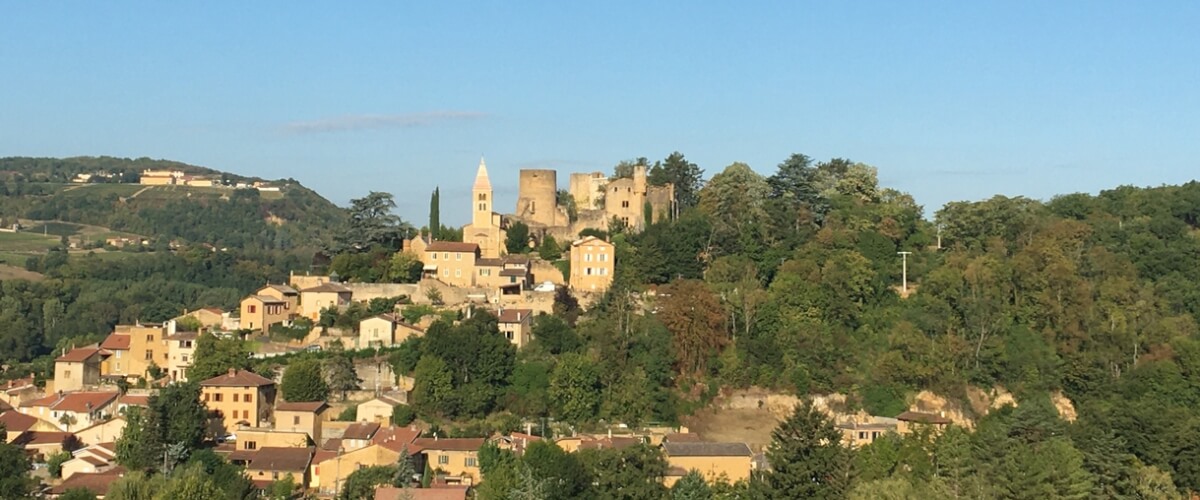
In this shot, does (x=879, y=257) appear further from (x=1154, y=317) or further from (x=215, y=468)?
(x=215, y=468)

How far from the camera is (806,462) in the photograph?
39.0 metres

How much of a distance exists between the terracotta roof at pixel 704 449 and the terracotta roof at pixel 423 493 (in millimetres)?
6668

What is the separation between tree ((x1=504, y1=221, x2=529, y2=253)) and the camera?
6012cm

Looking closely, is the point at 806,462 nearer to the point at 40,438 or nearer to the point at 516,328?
the point at 516,328

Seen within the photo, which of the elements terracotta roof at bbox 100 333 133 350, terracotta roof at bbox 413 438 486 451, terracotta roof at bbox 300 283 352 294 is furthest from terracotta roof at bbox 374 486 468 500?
Result: terracotta roof at bbox 100 333 133 350

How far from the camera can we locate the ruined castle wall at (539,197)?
209 ft

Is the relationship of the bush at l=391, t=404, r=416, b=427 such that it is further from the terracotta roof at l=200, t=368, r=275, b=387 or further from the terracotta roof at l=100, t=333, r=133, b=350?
the terracotta roof at l=100, t=333, r=133, b=350

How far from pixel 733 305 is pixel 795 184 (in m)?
13.4

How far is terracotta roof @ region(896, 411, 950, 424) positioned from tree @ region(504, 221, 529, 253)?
18205 millimetres

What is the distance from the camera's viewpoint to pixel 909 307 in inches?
2200

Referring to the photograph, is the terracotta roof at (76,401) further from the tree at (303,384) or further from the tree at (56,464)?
the tree at (303,384)

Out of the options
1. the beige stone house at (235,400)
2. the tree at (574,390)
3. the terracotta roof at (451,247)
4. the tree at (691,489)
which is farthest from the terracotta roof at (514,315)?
the tree at (691,489)

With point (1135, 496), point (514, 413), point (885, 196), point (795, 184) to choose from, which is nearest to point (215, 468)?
point (514, 413)

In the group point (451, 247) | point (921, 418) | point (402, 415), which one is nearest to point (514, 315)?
point (451, 247)
